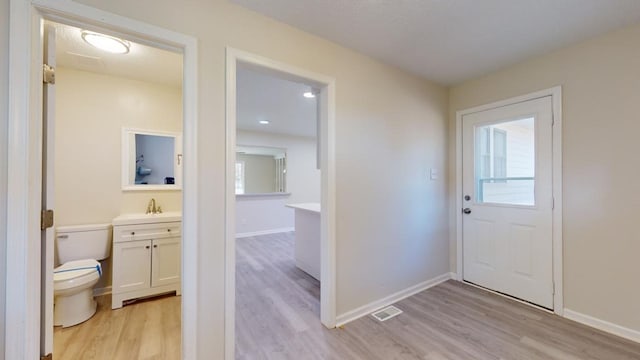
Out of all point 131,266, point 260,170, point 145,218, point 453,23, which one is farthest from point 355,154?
point 260,170

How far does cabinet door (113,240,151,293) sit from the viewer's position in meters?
2.40

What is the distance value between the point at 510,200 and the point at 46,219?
146 inches

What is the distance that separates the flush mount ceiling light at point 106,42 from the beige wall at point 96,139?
2.43 feet

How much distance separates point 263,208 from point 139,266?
3.55 metres

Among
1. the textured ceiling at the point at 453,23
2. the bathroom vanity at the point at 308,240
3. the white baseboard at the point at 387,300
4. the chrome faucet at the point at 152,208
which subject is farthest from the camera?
the bathroom vanity at the point at 308,240

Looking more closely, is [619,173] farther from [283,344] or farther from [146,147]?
[146,147]

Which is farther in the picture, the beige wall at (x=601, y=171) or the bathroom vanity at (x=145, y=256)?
the bathroom vanity at (x=145, y=256)

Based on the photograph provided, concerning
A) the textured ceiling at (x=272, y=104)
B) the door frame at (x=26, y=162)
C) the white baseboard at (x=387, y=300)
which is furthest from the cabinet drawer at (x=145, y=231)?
the white baseboard at (x=387, y=300)

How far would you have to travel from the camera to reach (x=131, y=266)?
246 cm

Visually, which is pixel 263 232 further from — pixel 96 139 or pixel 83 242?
pixel 96 139

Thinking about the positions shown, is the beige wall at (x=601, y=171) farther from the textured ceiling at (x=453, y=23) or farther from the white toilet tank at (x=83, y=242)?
the white toilet tank at (x=83, y=242)

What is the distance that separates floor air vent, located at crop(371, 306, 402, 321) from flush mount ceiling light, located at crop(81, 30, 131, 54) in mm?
3116

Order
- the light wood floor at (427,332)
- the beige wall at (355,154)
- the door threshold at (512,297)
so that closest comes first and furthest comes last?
the beige wall at (355,154), the light wood floor at (427,332), the door threshold at (512,297)

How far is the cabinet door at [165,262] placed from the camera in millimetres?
2572
